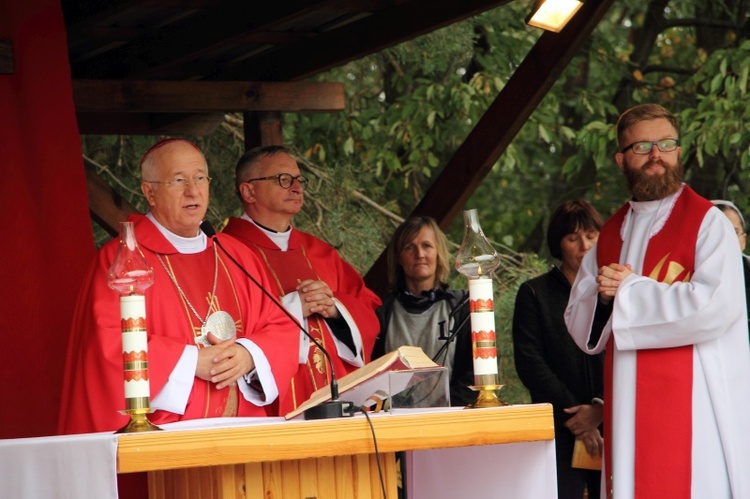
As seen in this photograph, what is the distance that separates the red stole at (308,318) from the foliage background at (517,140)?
12.9 ft

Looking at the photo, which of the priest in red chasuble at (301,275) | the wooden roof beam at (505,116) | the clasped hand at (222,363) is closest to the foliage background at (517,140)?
the wooden roof beam at (505,116)

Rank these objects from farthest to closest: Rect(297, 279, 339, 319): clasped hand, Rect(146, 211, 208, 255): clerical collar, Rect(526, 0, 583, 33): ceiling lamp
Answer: Rect(526, 0, 583, 33): ceiling lamp → Rect(297, 279, 339, 319): clasped hand → Rect(146, 211, 208, 255): clerical collar

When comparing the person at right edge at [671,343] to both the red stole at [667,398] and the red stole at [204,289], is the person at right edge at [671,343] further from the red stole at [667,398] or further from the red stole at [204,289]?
the red stole at [204,289]

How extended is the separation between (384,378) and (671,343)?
1.40 m

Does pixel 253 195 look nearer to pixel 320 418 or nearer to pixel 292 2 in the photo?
pixel 292 2

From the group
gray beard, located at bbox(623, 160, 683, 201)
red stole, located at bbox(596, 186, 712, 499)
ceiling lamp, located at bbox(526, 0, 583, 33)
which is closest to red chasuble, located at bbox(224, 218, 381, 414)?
red stole, located at bbox(596, 186, 712, 499)

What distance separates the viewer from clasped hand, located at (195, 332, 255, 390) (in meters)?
A: 4.05

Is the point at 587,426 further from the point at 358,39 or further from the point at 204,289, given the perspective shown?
the point at 358,39

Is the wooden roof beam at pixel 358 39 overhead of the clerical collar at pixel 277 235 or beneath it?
overhead

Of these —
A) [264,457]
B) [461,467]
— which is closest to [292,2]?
[461,467]

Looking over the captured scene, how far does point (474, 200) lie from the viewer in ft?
46.4

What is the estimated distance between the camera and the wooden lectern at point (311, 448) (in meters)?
3.05

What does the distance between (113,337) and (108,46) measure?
3.48m

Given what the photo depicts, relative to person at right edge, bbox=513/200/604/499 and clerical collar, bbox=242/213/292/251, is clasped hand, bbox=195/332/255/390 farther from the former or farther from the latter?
person at right edge, bbox=513/200/604/499
